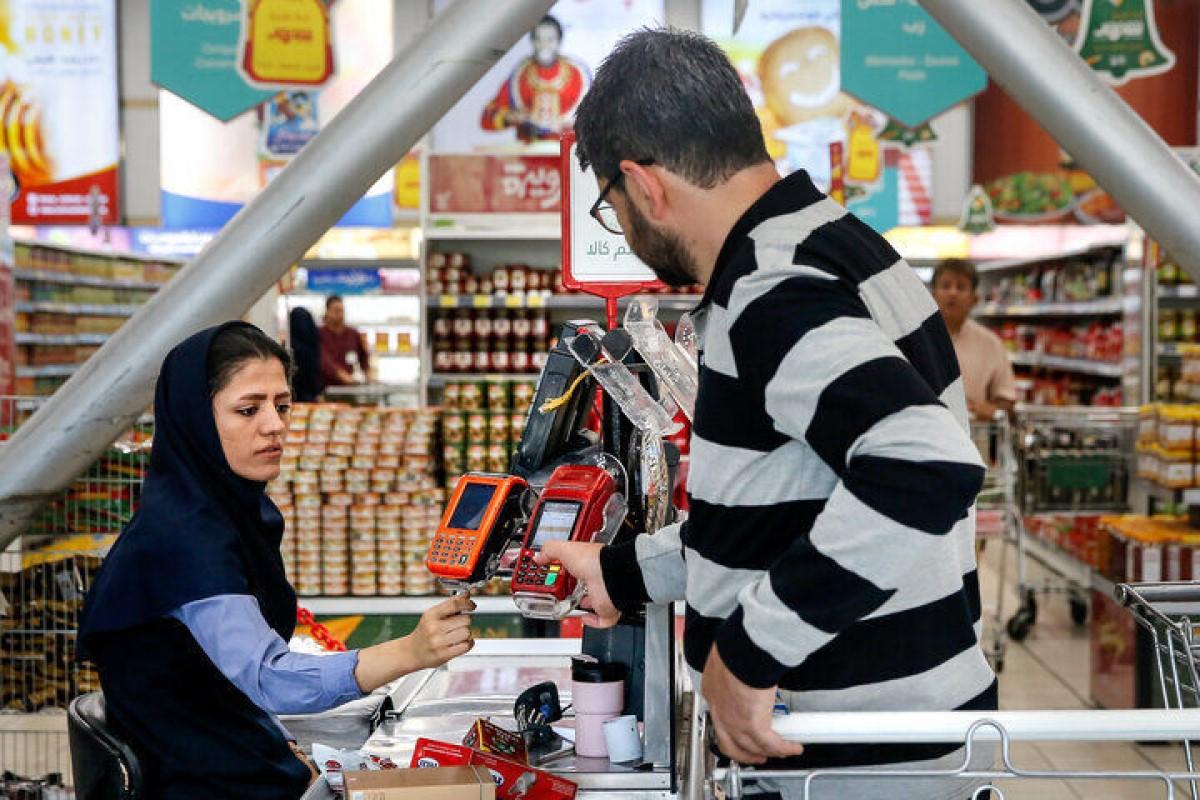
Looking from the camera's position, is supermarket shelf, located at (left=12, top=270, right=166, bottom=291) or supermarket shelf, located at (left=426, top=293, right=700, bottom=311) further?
supermarket shelf, located at (left=12, top=270, right=166, bottom=291)

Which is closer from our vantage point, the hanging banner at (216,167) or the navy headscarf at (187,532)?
the navy headscarf at (187,532)

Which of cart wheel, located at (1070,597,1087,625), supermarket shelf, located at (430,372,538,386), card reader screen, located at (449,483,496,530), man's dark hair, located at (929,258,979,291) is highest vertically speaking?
man's dark hair, located at (929,258,979,291)

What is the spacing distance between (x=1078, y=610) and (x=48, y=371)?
6268 mm

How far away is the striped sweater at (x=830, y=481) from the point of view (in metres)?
1.28

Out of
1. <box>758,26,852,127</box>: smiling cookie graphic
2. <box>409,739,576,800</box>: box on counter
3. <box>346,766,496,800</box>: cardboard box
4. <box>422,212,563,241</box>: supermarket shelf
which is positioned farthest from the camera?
<box>758,26,852,127</box>: smiling cookie graphic

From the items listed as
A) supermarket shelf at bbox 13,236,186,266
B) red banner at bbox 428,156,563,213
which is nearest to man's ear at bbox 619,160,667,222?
red banner at bbox 428,156,563,213

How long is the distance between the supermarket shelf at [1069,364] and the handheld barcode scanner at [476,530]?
7.09 metres

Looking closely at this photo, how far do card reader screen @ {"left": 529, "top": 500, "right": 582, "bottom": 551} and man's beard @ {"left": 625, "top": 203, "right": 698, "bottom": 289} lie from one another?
1.40ft

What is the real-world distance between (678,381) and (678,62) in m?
0.63

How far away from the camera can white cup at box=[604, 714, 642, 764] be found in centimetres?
189

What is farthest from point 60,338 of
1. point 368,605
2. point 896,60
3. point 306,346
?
point 896,60

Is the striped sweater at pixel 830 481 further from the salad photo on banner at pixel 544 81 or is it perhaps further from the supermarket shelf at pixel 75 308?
the salad photo on banner at pixel 544 81

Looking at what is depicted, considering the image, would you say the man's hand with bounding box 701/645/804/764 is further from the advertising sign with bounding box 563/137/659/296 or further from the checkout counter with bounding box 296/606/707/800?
the advertising sign with bounding box 563/137/659/296

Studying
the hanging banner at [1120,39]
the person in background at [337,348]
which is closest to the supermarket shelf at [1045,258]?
the hanging banner at [1120,39]
